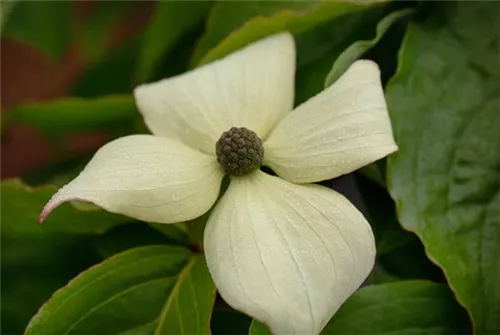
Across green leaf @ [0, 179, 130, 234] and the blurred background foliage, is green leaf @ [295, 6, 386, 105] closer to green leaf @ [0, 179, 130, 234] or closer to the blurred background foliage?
the blurred background foliage

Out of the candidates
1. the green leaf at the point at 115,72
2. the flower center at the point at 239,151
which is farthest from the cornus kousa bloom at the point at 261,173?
the green leaf at the point at 115,72

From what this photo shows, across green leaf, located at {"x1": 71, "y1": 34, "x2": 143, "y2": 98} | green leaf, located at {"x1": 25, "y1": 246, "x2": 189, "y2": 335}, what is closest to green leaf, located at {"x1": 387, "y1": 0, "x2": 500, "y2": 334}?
green leaf, located at {"x1": 25, "y1": 246, "x2": 189, "y2": 335}

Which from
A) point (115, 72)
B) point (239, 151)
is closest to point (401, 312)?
point (239, 151)

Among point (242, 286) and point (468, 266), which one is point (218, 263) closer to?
point (242, 286)

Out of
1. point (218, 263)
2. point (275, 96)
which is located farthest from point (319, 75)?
point (218, 263)

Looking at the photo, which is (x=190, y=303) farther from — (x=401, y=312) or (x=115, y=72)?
(x=115, y=72)

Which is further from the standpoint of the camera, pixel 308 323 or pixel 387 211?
pixel 387 211

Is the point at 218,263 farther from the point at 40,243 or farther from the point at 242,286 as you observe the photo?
the point at 40,243
